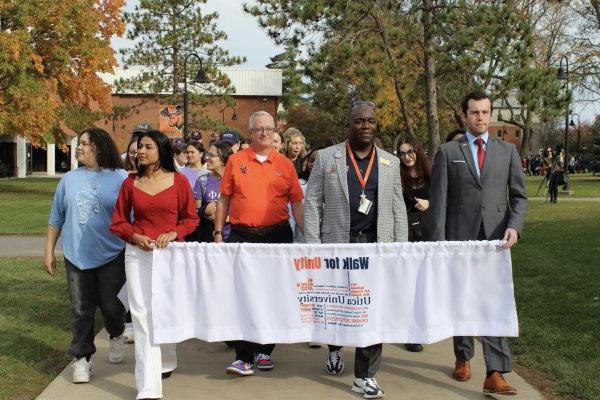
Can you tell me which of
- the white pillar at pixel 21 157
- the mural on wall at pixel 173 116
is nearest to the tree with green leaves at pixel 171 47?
the mural on wall at pixel 173 116

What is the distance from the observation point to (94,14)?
36.9 metres

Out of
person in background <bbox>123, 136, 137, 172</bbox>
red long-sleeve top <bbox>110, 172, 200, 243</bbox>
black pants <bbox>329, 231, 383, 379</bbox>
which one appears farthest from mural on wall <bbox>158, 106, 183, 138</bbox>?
black pants <bbox>329, 231, 383, 379</bbox>

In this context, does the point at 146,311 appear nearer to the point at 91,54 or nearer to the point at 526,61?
the point at 526,61

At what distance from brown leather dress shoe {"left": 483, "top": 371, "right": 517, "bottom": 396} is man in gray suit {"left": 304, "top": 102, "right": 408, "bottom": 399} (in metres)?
0.83

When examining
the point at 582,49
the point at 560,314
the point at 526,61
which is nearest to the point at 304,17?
the point at 526,61

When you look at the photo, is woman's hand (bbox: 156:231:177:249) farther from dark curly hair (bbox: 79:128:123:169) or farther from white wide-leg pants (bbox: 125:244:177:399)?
dark curly hair (bbox: 79:128:123:169)

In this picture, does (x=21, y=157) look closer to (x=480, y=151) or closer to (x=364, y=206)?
(x=364, y=206)

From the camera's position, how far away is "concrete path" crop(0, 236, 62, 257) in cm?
1421

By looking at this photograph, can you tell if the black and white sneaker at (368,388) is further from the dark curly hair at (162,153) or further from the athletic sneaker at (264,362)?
the dark curly hair at (162,153)

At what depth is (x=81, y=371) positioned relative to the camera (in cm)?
→ 599

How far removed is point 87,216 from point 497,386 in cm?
348

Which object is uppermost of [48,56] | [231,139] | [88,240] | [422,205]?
[48,56]

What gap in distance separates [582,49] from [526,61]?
82.5 ft

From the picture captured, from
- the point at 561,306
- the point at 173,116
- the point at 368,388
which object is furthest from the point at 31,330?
the point at 173,116
